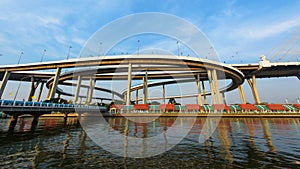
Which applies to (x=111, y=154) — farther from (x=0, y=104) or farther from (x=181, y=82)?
(x=181, y=82)

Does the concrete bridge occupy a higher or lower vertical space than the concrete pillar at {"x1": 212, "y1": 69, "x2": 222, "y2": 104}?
higher

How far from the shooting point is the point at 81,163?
723cm

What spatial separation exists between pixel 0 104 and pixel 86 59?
→ 37.3m

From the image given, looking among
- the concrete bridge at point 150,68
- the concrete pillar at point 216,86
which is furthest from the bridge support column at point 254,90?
the concrete pillar at point 216,86

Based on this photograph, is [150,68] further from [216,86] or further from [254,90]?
[254,90]

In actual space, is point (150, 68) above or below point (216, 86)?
above

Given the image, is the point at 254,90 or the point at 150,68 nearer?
the point at 150,68

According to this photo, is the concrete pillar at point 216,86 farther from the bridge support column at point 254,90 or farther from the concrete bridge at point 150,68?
Result: the bridge support column at point 254,90

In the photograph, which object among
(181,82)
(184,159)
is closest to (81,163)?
(184,159)

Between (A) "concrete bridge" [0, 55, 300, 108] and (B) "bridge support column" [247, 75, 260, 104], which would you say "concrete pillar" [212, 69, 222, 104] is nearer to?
(A) "concrete bridge" [0, 55, 300, 108]

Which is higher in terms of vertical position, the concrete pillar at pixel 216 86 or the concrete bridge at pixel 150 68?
the concrete bridge at pixel 150 68

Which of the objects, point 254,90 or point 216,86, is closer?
point 216,86

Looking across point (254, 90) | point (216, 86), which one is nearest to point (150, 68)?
point (216, 86)

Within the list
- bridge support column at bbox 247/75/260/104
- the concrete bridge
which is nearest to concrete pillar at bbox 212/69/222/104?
the concrete bridge
